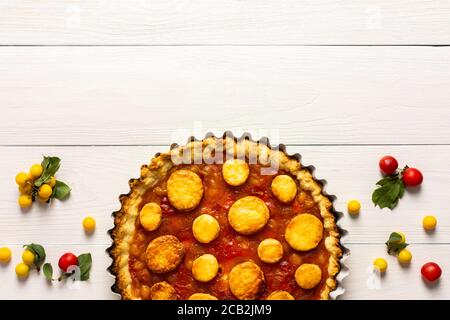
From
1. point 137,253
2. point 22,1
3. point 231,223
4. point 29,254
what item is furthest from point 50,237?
point 22,1

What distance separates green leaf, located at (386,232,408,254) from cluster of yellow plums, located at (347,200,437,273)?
0.01 meters

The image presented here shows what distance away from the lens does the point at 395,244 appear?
10.8 ft

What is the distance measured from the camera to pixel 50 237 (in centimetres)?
335

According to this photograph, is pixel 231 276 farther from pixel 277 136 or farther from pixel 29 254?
pixel 29 254

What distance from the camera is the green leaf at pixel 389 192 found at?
3330 millimetres

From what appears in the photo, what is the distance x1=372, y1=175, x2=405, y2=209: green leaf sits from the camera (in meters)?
3.33

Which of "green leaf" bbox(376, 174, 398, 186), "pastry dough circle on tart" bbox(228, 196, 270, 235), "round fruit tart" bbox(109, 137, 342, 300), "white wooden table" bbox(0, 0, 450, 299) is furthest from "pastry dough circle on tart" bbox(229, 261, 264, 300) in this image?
"green leaf" bbox(376, 174, 398, 186)

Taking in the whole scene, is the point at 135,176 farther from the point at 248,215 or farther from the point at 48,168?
the point at 248,215

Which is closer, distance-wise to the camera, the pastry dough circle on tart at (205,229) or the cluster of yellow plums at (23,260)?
the pastry dough circle on tart at (205,229)

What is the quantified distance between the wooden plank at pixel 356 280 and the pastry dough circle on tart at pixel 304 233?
398mm

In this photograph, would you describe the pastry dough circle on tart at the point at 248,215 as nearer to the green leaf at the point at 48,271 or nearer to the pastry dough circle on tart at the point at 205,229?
the pastry dough circle on tart at the point at 205,229

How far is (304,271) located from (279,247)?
0.14 metres

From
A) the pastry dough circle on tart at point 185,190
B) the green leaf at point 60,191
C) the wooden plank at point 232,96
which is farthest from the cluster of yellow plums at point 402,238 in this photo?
the green leaf at point 60,191

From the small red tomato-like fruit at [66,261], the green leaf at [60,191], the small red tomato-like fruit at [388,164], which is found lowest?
the small red tomato-like fruit at [66,261]
